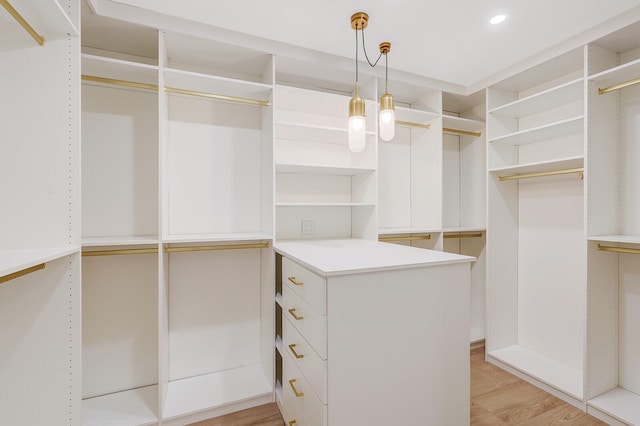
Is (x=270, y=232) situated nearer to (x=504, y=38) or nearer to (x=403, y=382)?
(x=403, y=382)

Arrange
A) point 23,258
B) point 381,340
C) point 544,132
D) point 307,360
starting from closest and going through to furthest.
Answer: point 23,258 < point 381,340 < point 307,360 < point 544,132

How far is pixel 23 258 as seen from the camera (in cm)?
95

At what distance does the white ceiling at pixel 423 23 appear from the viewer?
5.14 feet

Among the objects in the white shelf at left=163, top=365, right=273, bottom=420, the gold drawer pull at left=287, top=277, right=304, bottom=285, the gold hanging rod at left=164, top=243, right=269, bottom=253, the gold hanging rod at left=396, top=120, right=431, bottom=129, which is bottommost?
the white shelf at left=163, top=365, right=273, bottom=420

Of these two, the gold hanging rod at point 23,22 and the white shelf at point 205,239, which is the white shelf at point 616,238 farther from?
the gold hanging rod at point 23,22

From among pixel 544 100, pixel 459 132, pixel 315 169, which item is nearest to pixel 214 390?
pixel 315 169

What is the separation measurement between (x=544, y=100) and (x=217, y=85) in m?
2.38

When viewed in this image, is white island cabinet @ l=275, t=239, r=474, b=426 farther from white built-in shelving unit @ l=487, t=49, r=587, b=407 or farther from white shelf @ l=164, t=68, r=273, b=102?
white built-in shelving unit @ l=487, t=49, r=587, b=407

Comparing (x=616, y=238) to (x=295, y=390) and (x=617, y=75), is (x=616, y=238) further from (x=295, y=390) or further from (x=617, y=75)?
(x=295, y=390)

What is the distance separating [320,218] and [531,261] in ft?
6.14

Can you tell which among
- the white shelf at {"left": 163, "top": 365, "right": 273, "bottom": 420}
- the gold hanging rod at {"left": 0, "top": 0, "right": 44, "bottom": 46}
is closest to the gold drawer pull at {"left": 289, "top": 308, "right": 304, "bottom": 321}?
the white shelf at {"left": 163, "top": 365, "right": 273, "bottom": 420}

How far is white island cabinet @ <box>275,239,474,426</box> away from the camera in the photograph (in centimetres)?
120

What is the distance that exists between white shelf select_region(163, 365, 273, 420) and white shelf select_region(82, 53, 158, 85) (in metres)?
2.02

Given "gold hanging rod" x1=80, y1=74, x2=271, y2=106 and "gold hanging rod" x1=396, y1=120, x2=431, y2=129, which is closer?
"gold hanging rod" x1=80, y1=74, x2=271, y2=106
